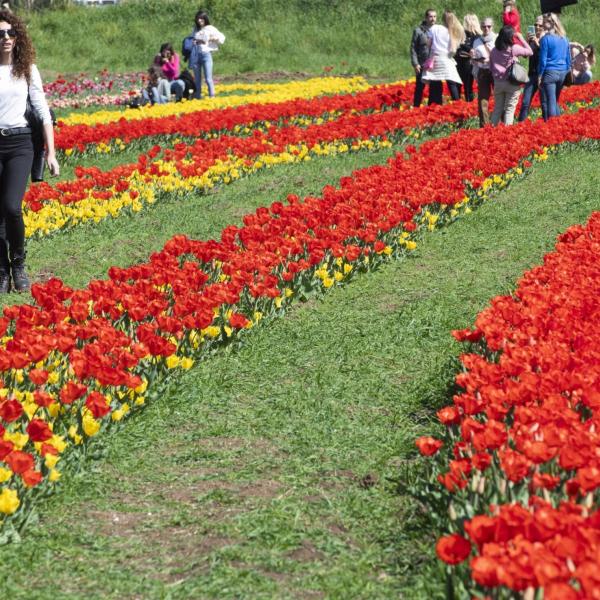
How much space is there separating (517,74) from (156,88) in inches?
470

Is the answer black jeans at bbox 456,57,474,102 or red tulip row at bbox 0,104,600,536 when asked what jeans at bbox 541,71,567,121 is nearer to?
red tulip row at bbox 0,104,600,536

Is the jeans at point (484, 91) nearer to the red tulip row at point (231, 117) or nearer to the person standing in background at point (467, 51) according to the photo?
the person standing in background at point (467, 51)

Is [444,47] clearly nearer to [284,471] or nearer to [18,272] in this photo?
[18,272]

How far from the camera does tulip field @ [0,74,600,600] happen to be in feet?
12.8

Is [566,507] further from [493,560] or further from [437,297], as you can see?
[437,297]

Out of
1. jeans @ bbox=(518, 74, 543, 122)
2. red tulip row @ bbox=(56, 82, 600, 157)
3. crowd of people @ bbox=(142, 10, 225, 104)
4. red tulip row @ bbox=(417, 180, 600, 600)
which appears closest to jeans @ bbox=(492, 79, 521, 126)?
jeans @ bbox=(518, 74, 543, 122)

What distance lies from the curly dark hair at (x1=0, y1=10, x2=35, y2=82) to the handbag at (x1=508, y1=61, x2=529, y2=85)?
8.95 meters

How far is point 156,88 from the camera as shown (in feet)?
81.3

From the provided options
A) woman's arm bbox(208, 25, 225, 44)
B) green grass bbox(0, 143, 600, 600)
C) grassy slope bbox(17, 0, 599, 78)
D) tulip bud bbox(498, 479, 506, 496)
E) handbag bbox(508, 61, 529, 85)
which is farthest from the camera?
grassy slope bbox(17, 0, 599, 78)

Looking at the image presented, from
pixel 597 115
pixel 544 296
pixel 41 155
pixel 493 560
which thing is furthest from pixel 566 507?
pixel 597 115

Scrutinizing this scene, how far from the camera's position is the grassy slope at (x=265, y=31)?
3616 centimetres

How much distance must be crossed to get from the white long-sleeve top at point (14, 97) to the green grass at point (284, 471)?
178 centimetres

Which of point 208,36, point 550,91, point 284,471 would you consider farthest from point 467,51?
point 284,471

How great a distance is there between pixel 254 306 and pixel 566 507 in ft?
14.0
